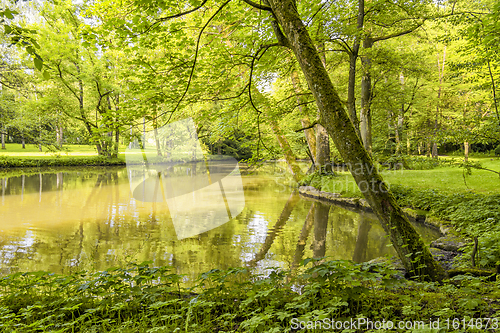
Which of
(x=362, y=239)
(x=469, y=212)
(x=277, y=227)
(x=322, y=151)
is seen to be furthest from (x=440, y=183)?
(x=277, y=227)

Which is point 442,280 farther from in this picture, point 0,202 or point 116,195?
point 0,202

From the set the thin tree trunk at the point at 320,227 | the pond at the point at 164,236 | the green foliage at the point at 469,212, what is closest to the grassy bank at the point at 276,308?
the pond at the point at 164,236

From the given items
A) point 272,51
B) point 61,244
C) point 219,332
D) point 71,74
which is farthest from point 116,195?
point 71,74

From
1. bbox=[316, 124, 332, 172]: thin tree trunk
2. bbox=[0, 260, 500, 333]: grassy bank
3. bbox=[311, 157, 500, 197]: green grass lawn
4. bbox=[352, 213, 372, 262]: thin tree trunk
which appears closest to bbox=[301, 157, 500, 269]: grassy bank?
bbox=[311, 157, 500, 197]: green grass lawn

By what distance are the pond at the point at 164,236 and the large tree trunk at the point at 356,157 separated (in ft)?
1.06

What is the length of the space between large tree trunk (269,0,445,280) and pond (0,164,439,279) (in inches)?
12.8

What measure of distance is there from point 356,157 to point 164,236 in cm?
522

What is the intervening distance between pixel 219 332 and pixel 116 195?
1169cm

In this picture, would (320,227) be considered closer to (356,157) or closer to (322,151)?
(356,157)

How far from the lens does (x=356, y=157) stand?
3.12 metres

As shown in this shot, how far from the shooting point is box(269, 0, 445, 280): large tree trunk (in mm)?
3080

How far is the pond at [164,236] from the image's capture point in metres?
5.13

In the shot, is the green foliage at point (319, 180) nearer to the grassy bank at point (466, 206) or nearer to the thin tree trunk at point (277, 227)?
the grassy bank at point (466, 206)

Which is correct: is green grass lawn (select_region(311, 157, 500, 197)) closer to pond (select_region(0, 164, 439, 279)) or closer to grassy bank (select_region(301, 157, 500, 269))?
grassy bank (select_region(301, 157, 500, 269))
